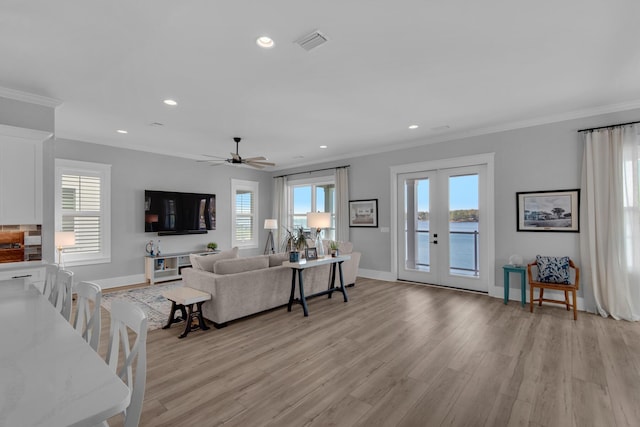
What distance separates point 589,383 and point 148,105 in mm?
5443

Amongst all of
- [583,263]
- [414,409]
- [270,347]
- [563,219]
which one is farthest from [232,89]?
[583,263]

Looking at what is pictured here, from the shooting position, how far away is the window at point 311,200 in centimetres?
771

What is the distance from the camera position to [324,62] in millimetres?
2973

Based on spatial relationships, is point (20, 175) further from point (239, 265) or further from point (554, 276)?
point (554, 276)

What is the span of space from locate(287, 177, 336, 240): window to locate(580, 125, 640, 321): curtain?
4.75 meters

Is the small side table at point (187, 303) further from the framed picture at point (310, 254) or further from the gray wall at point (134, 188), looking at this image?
the gray wall at point (134, 188)

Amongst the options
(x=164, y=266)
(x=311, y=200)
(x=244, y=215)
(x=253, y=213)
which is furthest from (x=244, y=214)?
(x=164, y=266)

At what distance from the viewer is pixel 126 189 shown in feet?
20.4

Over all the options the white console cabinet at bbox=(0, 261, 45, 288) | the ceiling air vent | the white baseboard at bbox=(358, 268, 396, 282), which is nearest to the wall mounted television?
the white console cabinet at bbox=(0, 261, 45, 288)

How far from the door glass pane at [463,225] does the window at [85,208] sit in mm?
6475

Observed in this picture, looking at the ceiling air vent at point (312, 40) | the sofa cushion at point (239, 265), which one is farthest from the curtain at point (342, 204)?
the ceiling air vent at point (312, 40)

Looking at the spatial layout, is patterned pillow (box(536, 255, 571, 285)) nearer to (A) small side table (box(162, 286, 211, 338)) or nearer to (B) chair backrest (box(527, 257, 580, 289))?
(B) chair backrest (box(527, 257, 580, 289))

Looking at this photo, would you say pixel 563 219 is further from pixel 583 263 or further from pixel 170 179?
pixel 170 179

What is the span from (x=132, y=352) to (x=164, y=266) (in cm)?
604
